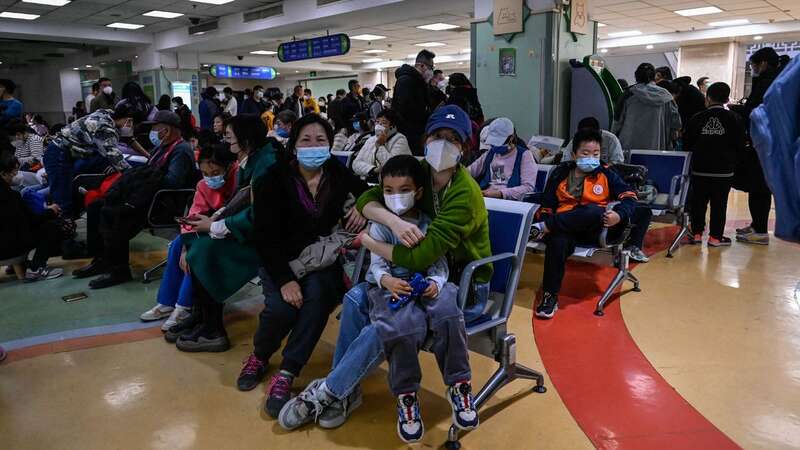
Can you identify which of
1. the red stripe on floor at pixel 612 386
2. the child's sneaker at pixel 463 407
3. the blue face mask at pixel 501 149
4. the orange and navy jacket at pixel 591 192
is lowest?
the red stripe on floor at pixel 612 386

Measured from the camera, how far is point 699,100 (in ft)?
18.4

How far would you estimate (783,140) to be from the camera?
101 cm

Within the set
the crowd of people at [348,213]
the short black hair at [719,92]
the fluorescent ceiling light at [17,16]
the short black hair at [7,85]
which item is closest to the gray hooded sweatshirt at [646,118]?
the crowd of people at [348,213]

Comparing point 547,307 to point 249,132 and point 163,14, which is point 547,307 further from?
point 163,14

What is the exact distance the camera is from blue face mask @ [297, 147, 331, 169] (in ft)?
7.91

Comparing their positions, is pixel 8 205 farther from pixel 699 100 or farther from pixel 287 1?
pixel 287 1

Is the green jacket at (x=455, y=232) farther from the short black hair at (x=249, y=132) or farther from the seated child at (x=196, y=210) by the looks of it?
the seated child at (x=196, y=210)

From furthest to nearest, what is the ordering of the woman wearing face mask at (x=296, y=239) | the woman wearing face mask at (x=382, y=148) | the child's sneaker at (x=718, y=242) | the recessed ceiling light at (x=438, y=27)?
the recessed ceiling light at (x=438, y=27) → the child's sneaker at (x=718, y=242) → the woman wearing face mask at (x=382, y=148) → the woman wearing face mask at (x=296, y=239)

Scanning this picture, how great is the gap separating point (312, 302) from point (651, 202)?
294cm

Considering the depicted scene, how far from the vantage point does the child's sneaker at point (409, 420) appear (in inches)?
75.1

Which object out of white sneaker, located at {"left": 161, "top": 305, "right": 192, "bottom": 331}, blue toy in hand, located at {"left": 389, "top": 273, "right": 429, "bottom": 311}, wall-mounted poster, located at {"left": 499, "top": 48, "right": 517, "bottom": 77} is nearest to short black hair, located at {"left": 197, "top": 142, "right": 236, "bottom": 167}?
white sneaker, located at {"left": 161, "top": 305, "right": 192, "bottom": 331}

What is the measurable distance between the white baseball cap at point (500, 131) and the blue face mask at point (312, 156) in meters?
1.52

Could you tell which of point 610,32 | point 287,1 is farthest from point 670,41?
point 287,1

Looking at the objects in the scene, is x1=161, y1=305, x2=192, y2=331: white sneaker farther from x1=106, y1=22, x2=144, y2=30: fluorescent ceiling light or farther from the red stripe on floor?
x1=106, y1=22, x2=144, y2=30: fluorescent ceiling light
